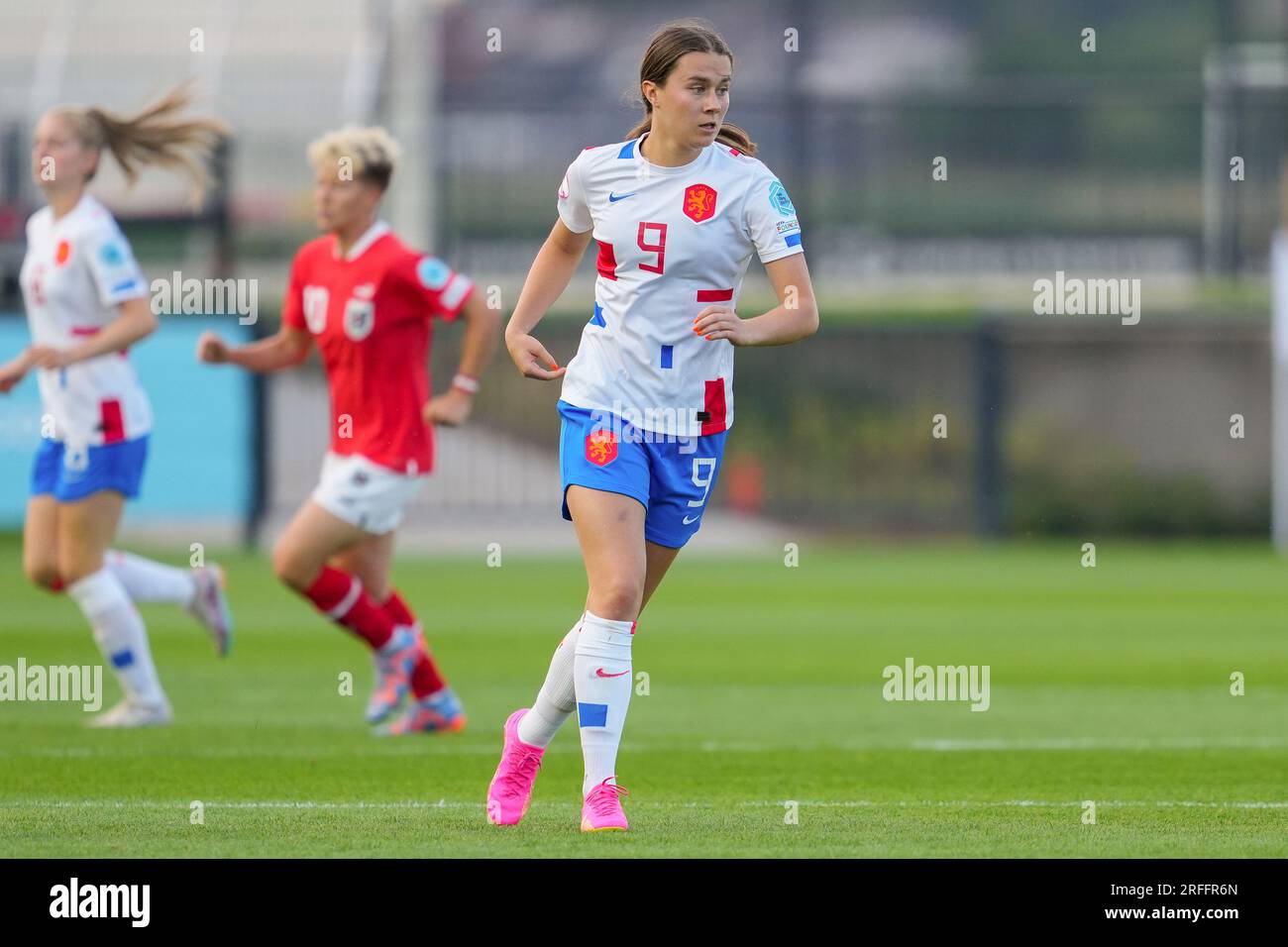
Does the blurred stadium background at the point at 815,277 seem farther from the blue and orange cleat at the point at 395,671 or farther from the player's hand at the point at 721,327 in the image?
the player's hand at the point at 721,327

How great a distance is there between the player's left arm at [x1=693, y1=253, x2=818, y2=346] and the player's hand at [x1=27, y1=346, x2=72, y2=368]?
344cm

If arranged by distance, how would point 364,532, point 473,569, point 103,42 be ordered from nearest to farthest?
A: point 364,532, point 473,569, point 103,42

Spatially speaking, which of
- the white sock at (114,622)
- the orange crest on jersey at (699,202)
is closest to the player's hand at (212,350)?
the white sock at (114,622)

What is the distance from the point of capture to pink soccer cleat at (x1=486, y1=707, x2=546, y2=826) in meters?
6.07

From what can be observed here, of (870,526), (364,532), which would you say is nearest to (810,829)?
(364,532)

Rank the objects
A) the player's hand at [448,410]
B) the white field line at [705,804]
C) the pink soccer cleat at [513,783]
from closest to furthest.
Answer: the pink soccer cleat at [513,783] → the white field line at [705,804] → the player's hand at [448,410]

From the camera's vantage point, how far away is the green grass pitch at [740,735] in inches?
233

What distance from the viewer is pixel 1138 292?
976 inches

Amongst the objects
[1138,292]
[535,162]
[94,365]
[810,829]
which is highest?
[535,162]

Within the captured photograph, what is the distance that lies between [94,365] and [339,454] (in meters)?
A: 1.09

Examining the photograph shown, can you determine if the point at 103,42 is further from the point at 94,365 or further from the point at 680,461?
the point at 680,461

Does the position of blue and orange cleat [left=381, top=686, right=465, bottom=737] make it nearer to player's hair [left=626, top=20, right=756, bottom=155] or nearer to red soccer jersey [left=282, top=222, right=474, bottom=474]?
red soccer jersey [left=282, top=222, right=474, bottom=474]

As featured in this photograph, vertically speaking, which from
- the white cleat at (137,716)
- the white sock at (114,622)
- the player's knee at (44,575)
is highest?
the player's knee at (44,575)

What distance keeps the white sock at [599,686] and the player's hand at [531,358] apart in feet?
2.24
